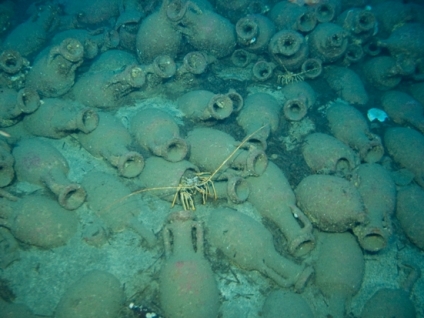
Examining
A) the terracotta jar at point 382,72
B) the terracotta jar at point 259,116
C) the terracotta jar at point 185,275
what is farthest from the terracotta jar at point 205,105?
the terracotta jar at point 382,72

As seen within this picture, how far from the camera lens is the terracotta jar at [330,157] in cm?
434

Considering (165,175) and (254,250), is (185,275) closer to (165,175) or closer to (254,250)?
(254,250)

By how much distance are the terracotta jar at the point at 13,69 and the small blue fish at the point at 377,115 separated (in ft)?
22.4

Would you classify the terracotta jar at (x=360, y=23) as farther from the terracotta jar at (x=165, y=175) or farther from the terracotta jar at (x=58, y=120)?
the terracotta jar at (x=58, y=120)

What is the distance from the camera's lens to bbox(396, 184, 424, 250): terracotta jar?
159 inches

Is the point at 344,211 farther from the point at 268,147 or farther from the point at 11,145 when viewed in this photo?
the point at 11,145

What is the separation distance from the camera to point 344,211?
143 inches

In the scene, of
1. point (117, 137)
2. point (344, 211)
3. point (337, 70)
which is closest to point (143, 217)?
point (117, 137)

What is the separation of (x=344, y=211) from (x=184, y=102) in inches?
124

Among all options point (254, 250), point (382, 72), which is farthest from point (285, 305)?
point (382, 72)

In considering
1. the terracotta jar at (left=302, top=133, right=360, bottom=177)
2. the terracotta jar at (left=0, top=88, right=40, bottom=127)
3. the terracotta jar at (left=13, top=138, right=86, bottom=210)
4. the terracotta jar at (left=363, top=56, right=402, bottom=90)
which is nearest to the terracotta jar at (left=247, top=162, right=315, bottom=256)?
the terracotta jar at (left=302, top=133, right=360, bottom=177)

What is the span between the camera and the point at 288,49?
17.6 ft

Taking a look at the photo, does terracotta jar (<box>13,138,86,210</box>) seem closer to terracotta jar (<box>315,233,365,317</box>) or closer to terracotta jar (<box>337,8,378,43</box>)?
terracotta jar (<box>315,233,365,317</box>)

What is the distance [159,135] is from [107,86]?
1597 mm
